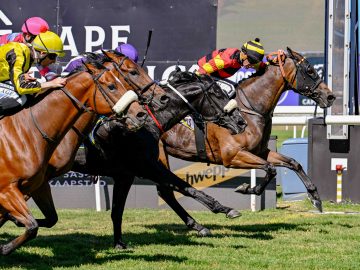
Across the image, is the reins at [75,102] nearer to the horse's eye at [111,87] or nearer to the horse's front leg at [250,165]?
the horse's eye at [111,87]

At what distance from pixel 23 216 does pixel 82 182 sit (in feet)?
17.5

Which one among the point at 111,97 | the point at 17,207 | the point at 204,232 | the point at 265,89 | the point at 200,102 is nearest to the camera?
the point at 17,207

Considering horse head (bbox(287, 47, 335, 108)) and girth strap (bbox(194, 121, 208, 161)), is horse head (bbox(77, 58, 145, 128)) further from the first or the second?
horse head (bbox(287, 47, 335, 108))

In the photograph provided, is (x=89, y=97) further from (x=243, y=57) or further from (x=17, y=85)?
(x=243, y=57)

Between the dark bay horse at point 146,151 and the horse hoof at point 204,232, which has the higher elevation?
the dark bay horse at point 146,151

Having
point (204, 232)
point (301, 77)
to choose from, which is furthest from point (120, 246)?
point (301, 77)

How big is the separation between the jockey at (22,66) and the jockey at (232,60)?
2831 mm

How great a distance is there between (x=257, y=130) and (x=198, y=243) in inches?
64.1

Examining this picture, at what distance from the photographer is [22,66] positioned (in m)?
6.52

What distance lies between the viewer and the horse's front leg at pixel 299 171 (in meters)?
8.96

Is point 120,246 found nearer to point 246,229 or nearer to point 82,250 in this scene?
point 82,250

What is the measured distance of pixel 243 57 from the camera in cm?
951

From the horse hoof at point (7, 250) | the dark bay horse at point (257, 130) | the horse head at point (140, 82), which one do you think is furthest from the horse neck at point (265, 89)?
the horse hoof at point (7, 250)

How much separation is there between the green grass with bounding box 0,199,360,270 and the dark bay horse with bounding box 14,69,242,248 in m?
0.39
